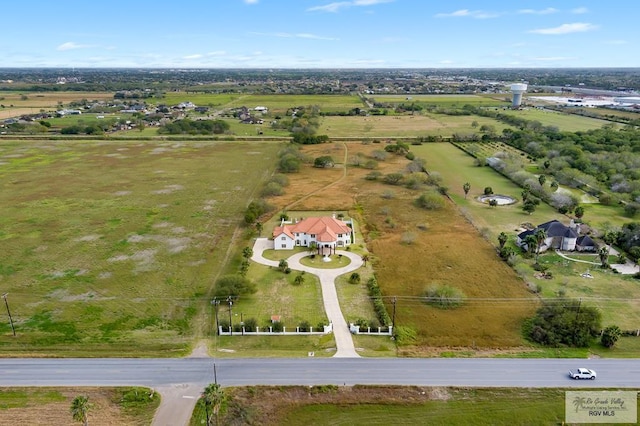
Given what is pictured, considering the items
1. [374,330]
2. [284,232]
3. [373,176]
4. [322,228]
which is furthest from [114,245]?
[373,176]

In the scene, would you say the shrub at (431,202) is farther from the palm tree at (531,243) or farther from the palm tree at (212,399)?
the palm tree at (212,399)

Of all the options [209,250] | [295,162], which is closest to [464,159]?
[295,162]

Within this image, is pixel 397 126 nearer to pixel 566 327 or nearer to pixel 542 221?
pixel 542 221

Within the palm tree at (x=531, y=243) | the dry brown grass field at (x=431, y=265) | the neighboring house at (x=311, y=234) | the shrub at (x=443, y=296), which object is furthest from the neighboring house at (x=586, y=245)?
the neighboring house at (x=311, y=234)

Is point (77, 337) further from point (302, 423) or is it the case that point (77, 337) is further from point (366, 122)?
point (366, 122)

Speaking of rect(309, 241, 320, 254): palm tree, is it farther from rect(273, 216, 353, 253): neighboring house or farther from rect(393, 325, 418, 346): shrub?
rect(393, 325, 418, 346): shrub

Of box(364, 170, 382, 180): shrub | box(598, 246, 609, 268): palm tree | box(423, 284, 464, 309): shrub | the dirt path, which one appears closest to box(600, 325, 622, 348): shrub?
box(423, 284, 464, 309): shrub
